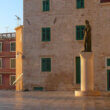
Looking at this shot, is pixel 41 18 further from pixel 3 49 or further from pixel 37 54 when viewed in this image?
pixel 3 49

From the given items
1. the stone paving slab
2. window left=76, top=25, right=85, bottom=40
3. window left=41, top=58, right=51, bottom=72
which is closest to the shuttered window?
window left=76, top=25, right=85, bottom=40

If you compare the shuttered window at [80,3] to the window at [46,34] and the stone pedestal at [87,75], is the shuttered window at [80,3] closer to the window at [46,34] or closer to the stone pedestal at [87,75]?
the window at [46,34]

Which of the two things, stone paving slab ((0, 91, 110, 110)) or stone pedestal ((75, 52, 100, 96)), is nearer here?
stone paving slab ((0, 91, 110, 110))

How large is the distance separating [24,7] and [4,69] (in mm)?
25857

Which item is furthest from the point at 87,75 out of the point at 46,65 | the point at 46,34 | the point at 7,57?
the point at 7,57

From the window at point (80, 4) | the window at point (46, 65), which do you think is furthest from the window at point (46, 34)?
the window at point (80, 4)

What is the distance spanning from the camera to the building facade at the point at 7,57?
49688 mm

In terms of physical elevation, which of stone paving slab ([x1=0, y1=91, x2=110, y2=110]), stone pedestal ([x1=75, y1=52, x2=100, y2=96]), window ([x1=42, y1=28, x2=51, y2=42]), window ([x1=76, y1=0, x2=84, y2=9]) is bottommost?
stone paving slab ([x1=0, y1=91, x2=110, y2=110])

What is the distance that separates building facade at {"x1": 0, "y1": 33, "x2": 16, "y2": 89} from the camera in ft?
163

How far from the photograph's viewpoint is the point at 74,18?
25.0 metres

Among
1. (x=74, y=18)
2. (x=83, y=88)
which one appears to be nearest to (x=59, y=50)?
(x=74, y=18)

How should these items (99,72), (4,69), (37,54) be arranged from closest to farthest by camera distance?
(99,72) < (37,54) < (4,69)

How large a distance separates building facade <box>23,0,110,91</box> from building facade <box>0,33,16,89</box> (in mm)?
24184

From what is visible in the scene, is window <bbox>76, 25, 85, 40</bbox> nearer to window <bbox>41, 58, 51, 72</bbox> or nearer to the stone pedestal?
window <bbox>41, 58, 51, 72</bbox>
